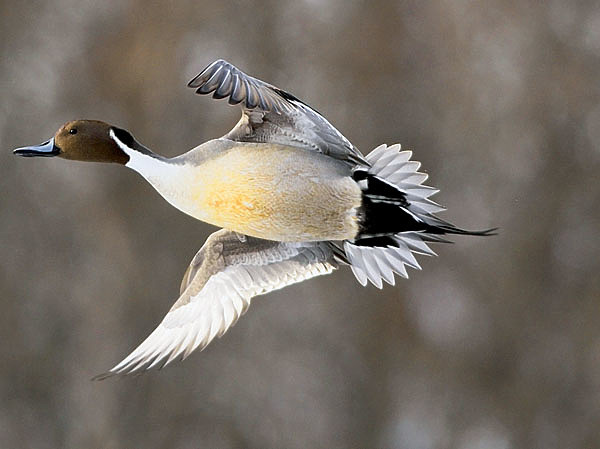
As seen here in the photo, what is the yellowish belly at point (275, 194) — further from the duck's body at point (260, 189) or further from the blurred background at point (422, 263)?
the blurred background at point (422, 263)

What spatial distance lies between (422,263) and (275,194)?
1698 millimetres

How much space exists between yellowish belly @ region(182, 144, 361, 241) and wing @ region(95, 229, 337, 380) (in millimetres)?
229

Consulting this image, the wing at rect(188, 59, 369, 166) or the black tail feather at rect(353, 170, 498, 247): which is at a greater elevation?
the wing at rect(188, 59, 369, 166)

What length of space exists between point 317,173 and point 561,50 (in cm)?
191

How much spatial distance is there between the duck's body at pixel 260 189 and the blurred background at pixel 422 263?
1625 mm

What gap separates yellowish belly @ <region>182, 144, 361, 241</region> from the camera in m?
1.43

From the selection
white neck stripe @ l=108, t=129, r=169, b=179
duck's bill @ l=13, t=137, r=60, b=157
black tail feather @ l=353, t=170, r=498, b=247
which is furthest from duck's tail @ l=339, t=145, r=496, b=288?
duck's bill @ l=13, t=137, r=60, b=157

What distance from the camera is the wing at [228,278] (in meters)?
1.70

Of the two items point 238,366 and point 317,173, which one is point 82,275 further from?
point 317,173

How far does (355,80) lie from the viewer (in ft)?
10.5

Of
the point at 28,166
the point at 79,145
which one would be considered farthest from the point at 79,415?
the point at 79,145

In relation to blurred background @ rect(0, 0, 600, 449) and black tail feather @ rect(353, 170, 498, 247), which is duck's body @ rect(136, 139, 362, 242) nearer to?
black tail feather @ rect(353, 170, 498, 247)

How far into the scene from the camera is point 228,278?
171cm

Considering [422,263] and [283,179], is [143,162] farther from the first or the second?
[422,263]
